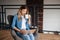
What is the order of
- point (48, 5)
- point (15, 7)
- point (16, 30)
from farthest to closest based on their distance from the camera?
point (15, 7) < point (48, 5) < point (16, 30)

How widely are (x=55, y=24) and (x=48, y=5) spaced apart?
2.65 ft

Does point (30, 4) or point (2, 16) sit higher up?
point (30, 4)

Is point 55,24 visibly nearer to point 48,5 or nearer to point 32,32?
point 48,5

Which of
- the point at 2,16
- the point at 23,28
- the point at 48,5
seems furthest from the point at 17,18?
the point at 2,16

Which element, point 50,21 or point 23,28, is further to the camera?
point 50,21

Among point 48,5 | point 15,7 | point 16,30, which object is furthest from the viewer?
point 15,7

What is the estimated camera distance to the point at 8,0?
20.5 feet

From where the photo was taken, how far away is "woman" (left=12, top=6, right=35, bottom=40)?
110 inches

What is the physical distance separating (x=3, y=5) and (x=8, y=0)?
0.31 m

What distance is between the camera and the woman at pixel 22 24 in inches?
110

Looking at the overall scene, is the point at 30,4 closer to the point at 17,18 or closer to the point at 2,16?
the point at 2,16

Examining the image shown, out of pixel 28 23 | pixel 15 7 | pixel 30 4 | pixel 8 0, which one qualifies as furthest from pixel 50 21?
pixel 28 23

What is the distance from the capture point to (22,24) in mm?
2957

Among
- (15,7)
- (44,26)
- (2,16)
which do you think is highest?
(15,7)
